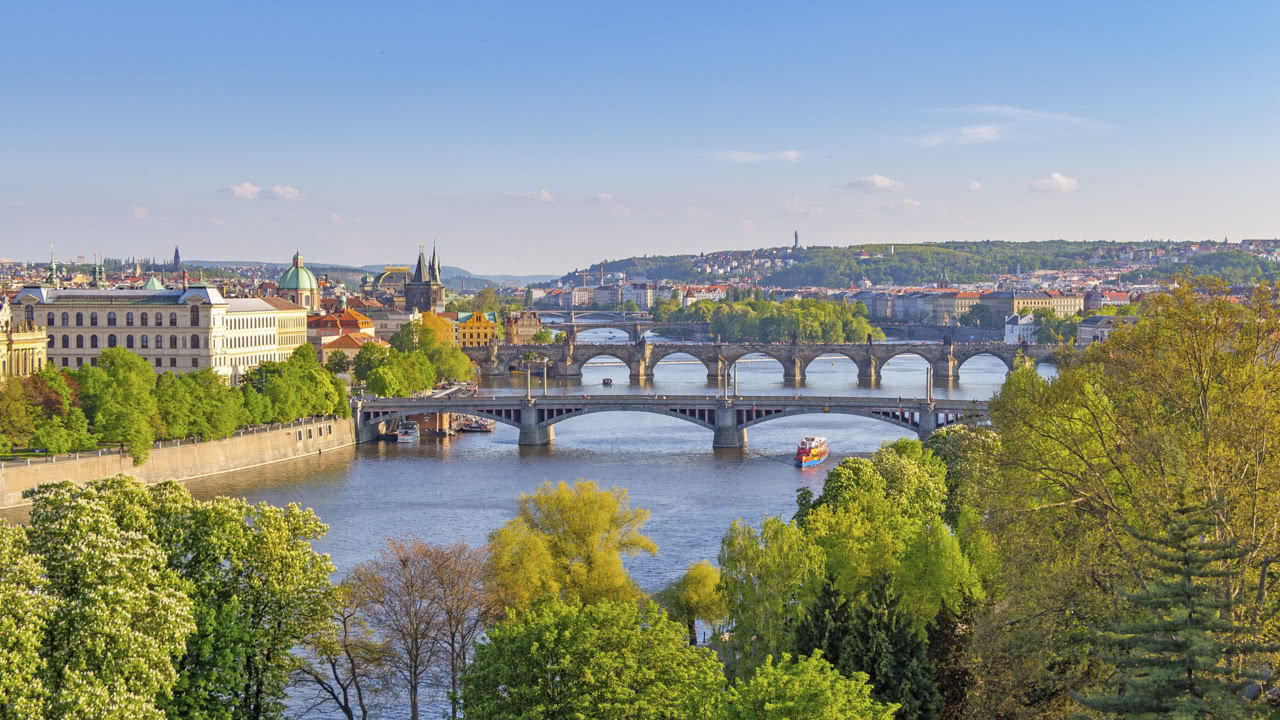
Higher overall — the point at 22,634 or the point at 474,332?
the point at 474,332

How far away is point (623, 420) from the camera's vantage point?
198 feet

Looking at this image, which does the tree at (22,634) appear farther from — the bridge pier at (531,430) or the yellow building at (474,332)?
the yellow building at (474,332)

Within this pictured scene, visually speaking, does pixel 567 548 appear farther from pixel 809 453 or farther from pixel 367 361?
pixel 367 361

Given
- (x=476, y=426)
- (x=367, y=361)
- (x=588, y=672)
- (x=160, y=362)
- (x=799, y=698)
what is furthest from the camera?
(x=367, y=361)

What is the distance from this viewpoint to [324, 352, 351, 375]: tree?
2609 inches

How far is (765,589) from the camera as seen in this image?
19.1m

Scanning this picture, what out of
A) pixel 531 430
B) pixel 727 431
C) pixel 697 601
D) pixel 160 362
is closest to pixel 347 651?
pixel 697 601

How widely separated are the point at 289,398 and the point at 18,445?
9624 mm

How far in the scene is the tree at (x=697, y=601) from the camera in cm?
2120

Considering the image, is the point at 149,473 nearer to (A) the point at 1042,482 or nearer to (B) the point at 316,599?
(B) the point at 316,599

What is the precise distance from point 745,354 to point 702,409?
114ft

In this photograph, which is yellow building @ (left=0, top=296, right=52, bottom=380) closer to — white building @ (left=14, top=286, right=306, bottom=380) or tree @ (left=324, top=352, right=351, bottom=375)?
white building @ (left=14, top=286, right=306, bottom=380)

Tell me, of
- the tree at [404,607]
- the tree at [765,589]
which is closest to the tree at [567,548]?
the tree at [404,607]

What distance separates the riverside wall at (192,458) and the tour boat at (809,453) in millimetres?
14909
